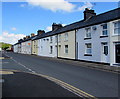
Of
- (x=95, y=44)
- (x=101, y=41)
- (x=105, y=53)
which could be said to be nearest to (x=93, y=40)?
(x=95, y=44)

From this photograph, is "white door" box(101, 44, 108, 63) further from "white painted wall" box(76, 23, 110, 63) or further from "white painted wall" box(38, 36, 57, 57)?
"white painted wall" box(38, 36, 57, 57)

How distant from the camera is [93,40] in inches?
762

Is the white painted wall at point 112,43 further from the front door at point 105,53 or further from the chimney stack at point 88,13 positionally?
the chimney stack at point 88,13

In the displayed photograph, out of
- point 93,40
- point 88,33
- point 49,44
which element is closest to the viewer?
point 93,40

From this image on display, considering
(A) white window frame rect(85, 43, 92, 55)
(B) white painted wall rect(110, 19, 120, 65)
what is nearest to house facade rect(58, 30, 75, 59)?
(A) white window frame rect(85, 43, 92, 55)

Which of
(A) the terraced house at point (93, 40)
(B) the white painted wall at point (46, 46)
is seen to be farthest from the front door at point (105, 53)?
(B) the white painted wall at point (46, 46)

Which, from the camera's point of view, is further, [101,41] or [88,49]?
[88,49]

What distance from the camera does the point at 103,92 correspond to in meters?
6.18

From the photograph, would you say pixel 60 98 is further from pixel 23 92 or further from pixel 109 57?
pixel 109 57

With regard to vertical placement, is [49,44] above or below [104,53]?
above

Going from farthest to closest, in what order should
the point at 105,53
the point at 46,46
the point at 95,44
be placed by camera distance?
the point at 46,46
the point at 95,44
the point at 105,53

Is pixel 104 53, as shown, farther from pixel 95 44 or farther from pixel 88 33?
pixel 88 33

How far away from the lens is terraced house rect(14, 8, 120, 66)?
638 inches

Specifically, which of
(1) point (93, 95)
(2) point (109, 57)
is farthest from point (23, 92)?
(2) point (109, 57)
